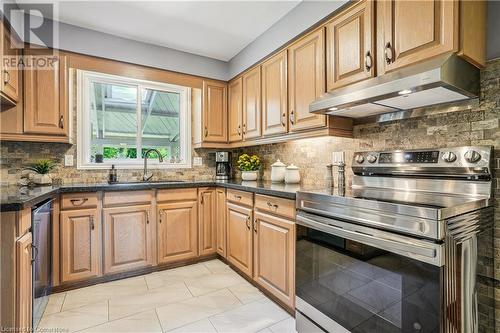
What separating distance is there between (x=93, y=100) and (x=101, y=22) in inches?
33.4

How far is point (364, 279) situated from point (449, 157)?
830 mm

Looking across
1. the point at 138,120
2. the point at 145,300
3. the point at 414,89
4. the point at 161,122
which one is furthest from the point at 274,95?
the point at 145,300

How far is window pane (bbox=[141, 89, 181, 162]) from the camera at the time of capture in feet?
10.8

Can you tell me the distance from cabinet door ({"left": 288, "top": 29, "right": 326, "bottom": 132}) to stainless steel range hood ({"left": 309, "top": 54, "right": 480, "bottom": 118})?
0.99 ft

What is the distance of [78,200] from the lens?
93.6 inches

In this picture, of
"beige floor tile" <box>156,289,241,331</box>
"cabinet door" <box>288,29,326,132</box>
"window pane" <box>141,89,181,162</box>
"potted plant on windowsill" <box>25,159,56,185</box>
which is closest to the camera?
"beige floor tile" <box>156,289,241,331</box>

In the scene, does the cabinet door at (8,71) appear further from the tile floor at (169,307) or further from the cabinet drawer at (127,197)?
the tile floor at (169,307)

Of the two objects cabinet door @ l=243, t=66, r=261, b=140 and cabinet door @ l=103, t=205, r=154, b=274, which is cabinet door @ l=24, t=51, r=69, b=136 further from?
cabinet door @ l=243, t=66, r=261, b=140

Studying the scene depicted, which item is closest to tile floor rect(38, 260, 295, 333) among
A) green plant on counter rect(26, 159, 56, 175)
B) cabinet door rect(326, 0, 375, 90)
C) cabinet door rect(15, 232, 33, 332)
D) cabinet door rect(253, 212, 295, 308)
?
cabinet door rect(253, 212, 295, 308)

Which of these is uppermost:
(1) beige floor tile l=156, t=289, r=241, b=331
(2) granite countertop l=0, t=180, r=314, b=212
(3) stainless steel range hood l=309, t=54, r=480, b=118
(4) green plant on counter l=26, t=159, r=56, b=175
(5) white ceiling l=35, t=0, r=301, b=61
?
(5) white ceiling l=35, t=0, r=301, b=61

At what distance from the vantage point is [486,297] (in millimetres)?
1371

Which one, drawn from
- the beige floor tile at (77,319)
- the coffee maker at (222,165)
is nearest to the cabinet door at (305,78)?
the coffee maker at (222,165)

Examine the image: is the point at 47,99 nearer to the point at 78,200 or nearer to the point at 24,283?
the point at 78,200

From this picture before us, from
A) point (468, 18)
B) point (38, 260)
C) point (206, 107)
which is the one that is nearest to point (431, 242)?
point (468, 18)
